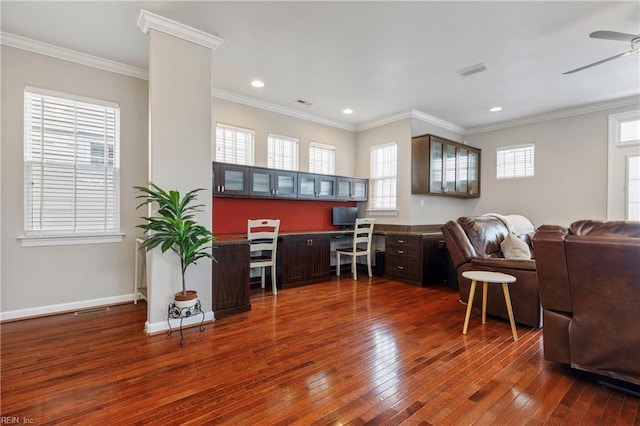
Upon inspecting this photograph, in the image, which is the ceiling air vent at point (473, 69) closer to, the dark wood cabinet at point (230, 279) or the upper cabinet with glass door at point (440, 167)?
the upper cabinet with glass door at point (440, 167)

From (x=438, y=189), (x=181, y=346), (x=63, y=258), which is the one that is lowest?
(x=181, y=346)

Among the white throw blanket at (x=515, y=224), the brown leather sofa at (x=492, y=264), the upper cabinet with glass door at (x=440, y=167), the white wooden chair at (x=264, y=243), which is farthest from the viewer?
the upper cabinet with glass door at (x=440, y=167)

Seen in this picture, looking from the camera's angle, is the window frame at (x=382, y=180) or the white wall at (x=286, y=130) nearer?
the white wall at (x=286, y=130)

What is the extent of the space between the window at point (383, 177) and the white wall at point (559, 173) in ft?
7.12

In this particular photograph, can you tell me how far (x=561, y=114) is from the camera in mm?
5289

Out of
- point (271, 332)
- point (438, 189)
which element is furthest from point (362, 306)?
point (438, 189)

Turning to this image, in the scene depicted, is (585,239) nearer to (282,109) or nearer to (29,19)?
(282,109)

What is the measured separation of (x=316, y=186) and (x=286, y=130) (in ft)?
3.69

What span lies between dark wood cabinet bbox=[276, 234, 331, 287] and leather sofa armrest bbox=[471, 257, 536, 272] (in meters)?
2.31

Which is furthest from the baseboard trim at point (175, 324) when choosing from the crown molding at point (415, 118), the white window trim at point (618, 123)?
the white window trim at point (618, 123)

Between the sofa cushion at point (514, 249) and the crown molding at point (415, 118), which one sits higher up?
the crown molding at point (415, 118)

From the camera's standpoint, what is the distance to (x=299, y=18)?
2822mm

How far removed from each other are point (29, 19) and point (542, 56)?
17.4ft

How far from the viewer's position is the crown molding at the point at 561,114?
4.69 meters
